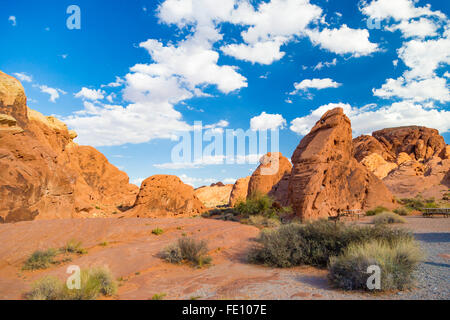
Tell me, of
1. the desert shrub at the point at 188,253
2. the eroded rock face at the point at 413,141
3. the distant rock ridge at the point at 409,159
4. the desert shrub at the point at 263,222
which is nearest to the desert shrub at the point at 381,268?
the desert shrub at the point at 188,253

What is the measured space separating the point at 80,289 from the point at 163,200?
69.8 ft

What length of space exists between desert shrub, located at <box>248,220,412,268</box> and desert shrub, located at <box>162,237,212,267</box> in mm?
1579

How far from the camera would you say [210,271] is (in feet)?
24.2

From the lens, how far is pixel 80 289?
479cm

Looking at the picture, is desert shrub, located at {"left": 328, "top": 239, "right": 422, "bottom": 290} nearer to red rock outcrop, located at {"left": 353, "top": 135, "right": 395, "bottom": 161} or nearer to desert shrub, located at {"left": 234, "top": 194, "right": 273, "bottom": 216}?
desert shrub, located at {"left": 234, "top": 194, "right": 273, "bottom": 216}

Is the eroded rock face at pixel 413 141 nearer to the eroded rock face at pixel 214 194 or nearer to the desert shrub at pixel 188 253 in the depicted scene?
the eroded rock face at pixel 214 194

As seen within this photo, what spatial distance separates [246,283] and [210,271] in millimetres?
1954

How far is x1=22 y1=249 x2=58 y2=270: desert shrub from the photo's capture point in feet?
23.2

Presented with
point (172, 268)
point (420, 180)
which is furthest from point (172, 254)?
point (420, 180)

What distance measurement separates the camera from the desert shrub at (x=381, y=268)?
469 cm

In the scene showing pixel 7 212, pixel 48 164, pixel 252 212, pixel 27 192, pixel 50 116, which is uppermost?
pixel 50 116

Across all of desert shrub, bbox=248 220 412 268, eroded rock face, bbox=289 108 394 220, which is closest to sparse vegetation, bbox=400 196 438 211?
eroded rock face, bbox=289 108 394 220

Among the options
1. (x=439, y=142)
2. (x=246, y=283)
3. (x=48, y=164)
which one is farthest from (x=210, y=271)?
(x=439, y=142)
